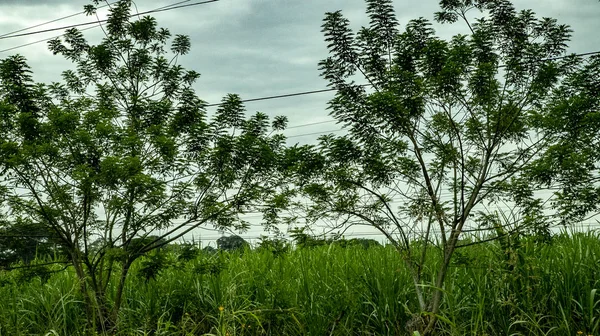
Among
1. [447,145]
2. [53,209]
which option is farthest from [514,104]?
[53,209]

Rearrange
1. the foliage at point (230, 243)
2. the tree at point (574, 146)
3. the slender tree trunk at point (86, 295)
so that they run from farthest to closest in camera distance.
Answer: the foliage at point (230, 243) → the slender tree trunk at point (86, 295) → the tree at point (574, 146)

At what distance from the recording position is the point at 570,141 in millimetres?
5254

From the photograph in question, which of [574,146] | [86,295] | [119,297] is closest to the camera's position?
[574,146]

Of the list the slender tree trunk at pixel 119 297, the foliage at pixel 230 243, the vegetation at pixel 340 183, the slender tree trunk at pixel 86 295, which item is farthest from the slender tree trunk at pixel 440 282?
the foliage at pixel 230 243

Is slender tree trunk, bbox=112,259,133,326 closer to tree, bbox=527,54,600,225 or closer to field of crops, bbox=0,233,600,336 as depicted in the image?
field of crops, bbox=0,233,600,336

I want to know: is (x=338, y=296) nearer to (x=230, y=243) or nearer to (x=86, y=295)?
(x=86, y=295)

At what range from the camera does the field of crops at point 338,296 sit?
554cm

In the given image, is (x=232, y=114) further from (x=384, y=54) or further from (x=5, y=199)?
(x=5, y=199)

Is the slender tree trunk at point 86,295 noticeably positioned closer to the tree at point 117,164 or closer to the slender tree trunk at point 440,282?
Result: the tree at point 117,164

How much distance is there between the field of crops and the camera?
5.54 meters

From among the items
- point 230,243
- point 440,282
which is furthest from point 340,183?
point 230,243

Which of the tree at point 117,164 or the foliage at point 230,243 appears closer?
the tree at point 117,164

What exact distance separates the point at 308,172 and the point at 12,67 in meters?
3.60

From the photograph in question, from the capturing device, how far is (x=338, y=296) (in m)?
6.28
